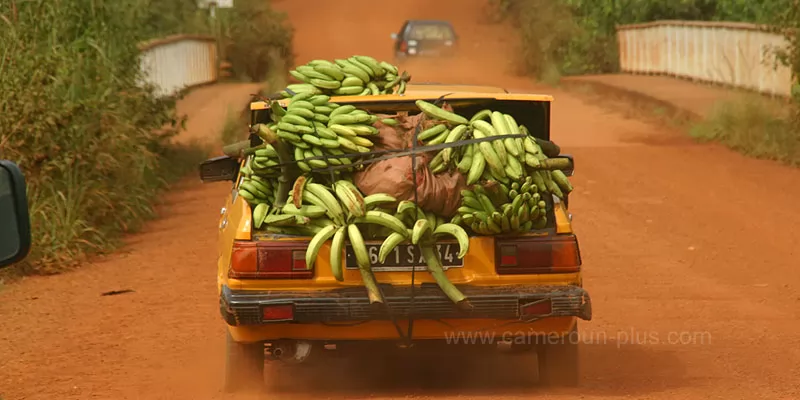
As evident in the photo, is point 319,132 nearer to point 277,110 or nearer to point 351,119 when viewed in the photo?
point 351,119

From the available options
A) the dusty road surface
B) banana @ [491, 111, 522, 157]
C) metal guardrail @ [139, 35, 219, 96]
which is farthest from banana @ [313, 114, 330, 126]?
metal guardrail @ [139, 35, 219, 96]

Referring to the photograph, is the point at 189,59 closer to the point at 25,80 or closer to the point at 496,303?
the point at 25,80

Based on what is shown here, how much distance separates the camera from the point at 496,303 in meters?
6.75

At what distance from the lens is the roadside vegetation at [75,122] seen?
12.4m

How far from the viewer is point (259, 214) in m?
6.90

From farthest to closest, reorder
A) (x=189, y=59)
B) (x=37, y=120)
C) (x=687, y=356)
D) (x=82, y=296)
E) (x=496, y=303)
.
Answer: (x=189, y=59) → (x=37, y=120) → (x=82, y=296) → (x=687, y=356) → (x=496, y=303)

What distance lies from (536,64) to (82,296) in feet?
102

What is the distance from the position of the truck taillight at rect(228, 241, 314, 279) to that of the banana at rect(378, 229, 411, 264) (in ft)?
1.12

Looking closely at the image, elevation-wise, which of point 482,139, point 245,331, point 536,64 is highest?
point 482,139

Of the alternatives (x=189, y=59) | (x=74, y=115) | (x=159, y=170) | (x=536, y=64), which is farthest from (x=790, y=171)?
(x=536, y=64)

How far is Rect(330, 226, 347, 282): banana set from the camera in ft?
21.9

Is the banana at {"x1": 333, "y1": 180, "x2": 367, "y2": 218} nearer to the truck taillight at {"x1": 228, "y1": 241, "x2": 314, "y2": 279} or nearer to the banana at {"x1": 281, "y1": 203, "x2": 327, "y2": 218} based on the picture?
the banana at {"x1": 281, "y1": 203, "x2": 327, "y2": 218}

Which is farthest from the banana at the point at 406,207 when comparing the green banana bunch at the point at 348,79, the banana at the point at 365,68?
the banana at the point at 365,68

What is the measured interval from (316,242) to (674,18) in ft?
97.5
